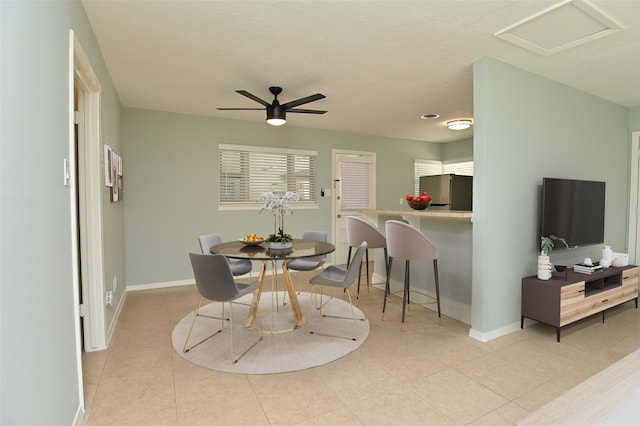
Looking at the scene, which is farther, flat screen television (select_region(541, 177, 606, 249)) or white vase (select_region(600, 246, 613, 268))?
white vase (select_region(600, 246, 613, 268))

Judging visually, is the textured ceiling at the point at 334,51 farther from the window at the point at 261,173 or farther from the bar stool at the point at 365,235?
the bar stool at the point at 365,235

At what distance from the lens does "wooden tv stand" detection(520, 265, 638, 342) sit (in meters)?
2.89

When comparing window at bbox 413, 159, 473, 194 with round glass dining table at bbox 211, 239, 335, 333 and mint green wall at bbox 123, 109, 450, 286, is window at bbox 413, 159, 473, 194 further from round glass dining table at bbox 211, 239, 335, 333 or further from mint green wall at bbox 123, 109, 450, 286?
round glass dining table at bbox 211, 239, 335, 333

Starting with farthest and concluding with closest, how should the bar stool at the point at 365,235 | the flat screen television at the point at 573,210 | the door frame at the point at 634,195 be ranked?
the door frame at the point at 634,195 < the bar stool at the point at 365,235 < the flat screen television at the point at 573,210

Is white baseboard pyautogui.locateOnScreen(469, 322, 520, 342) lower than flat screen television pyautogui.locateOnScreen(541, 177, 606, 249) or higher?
lower

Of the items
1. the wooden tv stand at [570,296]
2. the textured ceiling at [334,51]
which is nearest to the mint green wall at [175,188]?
the textured ceiling at [334,51]

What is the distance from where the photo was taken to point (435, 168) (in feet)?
23.9

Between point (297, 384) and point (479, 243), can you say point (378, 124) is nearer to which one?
point (479, 243)

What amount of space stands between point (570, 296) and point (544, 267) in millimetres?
309

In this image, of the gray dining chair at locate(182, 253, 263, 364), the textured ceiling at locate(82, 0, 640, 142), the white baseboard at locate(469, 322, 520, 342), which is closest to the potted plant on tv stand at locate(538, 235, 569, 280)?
the white baseboard at locate(469, 322, 520, 342)

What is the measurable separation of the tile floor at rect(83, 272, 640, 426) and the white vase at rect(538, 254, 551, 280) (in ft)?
1.74

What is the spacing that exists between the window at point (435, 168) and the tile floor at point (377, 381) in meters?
4.17

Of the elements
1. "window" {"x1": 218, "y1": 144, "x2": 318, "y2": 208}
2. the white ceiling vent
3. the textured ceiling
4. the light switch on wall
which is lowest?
the light switch on wall

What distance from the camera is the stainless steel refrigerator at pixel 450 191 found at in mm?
6125
